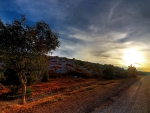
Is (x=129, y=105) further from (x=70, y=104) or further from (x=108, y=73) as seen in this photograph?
(x=108, y=73)

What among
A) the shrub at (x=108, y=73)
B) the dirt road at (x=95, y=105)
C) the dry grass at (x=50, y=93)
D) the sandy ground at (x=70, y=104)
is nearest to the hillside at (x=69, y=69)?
the shrub at (x=108, y=73)

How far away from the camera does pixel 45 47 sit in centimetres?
1124

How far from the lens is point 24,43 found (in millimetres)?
10258

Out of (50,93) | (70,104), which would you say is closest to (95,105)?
(70,104)

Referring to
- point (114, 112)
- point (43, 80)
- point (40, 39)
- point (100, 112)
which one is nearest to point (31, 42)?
point (40, 39)

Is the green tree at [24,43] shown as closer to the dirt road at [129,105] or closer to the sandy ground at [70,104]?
the sandy ground at [70,104]

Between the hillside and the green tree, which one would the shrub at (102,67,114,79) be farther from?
the green tree

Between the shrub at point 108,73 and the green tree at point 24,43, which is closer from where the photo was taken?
the green tree at point 24,43

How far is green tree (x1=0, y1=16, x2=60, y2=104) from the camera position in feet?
32.6

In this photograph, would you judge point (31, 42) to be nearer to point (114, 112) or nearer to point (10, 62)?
point (10, 62)

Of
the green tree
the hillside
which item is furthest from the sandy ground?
the hillside

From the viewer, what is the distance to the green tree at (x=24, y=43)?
9.95 m

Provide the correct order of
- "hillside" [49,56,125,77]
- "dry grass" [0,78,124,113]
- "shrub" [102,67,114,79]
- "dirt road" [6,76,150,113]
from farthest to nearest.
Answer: "hillside" [49,56,125,77] < "shrub" [102,67,114,79] < "dry grass" [0,78,124,113] < "dirt road" [6,76,150,113]

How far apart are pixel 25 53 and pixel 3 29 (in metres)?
2.43
